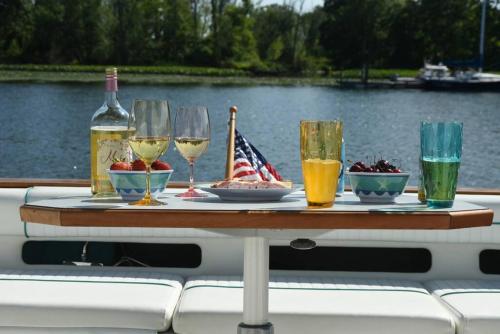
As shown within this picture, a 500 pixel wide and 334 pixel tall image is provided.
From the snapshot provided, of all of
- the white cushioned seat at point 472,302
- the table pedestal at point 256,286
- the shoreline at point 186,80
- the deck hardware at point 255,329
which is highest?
the table pedestal at point 256,286

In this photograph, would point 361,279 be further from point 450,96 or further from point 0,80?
point 0,80

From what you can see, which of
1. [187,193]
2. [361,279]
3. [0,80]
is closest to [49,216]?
[187,193]

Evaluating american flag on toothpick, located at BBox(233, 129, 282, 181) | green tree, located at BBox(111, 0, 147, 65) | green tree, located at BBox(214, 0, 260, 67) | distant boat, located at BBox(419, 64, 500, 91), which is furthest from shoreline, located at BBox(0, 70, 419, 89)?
american flag on toothpick, located at BBox(233, 129, 282, 181)

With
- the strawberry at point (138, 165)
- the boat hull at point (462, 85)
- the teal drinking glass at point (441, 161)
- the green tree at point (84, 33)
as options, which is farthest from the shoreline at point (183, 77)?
the teal drinking glass at point (441, 161)

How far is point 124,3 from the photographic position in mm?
52188

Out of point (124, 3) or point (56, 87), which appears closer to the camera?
point (56, 87)

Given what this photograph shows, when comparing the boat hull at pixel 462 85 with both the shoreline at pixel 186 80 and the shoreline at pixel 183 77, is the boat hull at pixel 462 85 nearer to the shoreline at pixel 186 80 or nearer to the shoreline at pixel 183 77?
the shoreline at pixel 186 80

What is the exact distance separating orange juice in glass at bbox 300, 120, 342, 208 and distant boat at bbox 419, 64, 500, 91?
4460cm

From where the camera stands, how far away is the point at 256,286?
192cm

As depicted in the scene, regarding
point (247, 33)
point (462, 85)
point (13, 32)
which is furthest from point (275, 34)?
point (13, 32)

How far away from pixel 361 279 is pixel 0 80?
4561 centimetres

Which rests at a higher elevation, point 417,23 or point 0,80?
point 417,23

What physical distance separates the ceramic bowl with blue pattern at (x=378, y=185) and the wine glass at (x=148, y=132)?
0.39 meters

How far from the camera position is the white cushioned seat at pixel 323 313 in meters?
2.29
